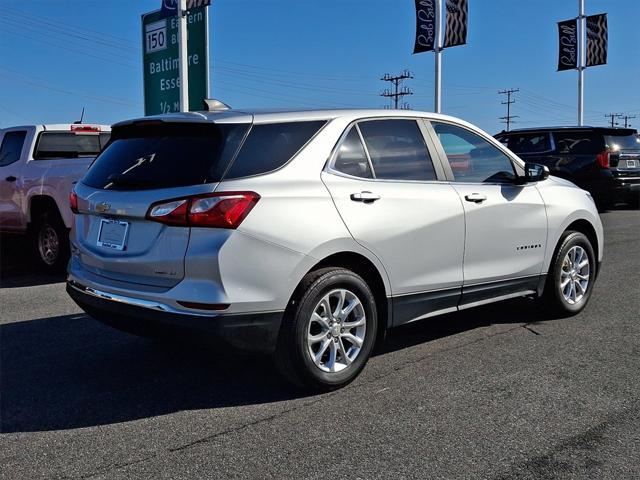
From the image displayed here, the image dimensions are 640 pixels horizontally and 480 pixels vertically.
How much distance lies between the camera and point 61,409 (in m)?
3.93

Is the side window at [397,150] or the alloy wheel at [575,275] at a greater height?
the side window at [397,150]

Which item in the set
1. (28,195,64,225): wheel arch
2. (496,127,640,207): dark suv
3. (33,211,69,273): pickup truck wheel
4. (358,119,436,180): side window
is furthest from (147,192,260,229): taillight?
(496,127,640,207): dark suv

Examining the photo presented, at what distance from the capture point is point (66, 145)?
29.7 ft

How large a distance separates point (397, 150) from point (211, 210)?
1.55 meters

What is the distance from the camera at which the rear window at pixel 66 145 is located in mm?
8898

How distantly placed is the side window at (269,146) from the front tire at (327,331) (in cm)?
70

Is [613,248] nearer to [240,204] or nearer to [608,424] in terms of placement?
[608,424]

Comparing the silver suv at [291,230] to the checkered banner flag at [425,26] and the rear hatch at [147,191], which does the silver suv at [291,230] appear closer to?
the rear hatch at [147,191]

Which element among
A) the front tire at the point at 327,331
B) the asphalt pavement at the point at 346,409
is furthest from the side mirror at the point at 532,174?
the front tire at the point at 327,331

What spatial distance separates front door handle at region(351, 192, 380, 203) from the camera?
4188 millimetres

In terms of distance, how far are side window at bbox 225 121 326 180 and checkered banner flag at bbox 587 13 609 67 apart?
26431mm

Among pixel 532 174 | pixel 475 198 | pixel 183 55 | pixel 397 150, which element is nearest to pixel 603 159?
pixel 183 55

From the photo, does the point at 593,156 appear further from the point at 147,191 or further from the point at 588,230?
the point at 147,191

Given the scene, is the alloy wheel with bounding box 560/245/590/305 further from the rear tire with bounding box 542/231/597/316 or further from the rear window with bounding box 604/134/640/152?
the rear window with bounding box 604/134/640/152
